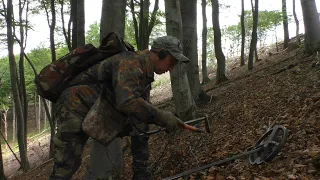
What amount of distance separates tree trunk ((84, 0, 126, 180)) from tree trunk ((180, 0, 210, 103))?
4.26 m

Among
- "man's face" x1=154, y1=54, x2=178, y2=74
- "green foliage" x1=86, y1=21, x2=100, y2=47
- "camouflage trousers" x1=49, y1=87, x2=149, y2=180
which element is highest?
"green foliage" x1=86, y1=21, x2=100, y2=47

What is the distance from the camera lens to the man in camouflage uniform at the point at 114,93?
10.5 ft

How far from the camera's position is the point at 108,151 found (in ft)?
14.9

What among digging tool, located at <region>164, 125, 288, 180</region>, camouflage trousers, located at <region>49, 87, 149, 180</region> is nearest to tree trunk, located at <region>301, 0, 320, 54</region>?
digging tool, located at <region>164, 125, 288, 180</region>

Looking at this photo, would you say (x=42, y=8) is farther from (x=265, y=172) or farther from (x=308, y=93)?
(x=265, y=172)

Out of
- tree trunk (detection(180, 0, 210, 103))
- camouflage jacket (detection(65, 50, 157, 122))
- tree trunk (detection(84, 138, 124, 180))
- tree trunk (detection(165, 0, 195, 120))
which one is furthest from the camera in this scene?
tree trunk (detection(180, 0, 210, 103))

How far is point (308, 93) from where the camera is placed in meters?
5.93

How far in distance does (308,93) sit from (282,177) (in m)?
3.33

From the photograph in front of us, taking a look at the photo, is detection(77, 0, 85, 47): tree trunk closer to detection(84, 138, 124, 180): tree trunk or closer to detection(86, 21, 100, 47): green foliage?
detection(84, 138, 124, 180): tree trunk

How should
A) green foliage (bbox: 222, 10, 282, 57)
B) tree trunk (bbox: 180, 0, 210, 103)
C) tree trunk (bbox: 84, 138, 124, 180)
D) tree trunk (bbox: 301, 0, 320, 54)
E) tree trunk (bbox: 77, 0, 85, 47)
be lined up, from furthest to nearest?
green foliage (bbox: 222, 10, 282, 57), tree trunk (bbox: 301, 0, 320, 54), tree trunk (bbox: 180, 0, 210, 103), tree trunk (bbox: 77, 0, 85, 47), tree trunk (bbox: 84, 138, 124, 180)

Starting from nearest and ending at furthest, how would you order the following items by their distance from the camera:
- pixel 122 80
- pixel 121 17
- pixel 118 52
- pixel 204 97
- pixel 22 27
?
pixel 122 80, pixel 118 52, pixel 121 17, pixel 204 97, pixel 22 27

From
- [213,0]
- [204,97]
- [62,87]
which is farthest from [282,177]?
[213,0]

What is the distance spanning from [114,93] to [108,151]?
1.49 meters

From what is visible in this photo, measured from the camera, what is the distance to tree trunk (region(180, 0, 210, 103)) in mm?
8930
